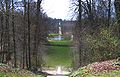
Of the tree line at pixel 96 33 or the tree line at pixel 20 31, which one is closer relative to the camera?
the tree line at pixel 96 33

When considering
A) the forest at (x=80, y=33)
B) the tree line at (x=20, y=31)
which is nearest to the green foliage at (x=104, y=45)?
the forest at (x=80, y=33)

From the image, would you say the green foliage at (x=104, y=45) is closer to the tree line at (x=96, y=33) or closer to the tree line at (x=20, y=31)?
the tree line at (x=96, y=33)

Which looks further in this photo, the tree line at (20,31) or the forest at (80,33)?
the tree line at (20,31)

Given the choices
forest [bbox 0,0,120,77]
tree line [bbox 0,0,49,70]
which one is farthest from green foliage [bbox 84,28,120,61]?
tree line [bbox 0,0,49,70]

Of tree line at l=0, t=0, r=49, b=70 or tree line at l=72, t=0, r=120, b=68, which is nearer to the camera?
tree line at l=72, t=0, r=120, b=68

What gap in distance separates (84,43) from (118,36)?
5.16 m

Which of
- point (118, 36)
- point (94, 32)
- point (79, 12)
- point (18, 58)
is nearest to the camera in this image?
point (118, 36)

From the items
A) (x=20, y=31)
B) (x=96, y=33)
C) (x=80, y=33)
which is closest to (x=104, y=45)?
(x=96, y=33)

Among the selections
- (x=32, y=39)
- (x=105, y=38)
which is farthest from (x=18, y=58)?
(x=105, y=38)

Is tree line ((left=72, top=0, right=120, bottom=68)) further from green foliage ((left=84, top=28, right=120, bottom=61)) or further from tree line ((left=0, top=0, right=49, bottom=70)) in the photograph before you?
tree line ((left=0, top=0, right=49, bottom=70))

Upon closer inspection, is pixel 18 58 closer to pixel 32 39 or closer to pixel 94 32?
pixel 32 39

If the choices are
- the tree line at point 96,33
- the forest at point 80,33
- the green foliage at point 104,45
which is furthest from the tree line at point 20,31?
the green foliage at point 104,45

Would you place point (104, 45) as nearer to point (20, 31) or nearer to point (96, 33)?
point (96, 33)

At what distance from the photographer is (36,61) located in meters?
35.0
